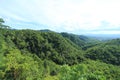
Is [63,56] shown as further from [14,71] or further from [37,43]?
[14,71]

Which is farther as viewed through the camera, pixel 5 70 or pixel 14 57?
pixel 14 57

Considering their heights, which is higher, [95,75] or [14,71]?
[95,75]

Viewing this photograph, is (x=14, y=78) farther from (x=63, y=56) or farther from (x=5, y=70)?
(x=63, y=56)

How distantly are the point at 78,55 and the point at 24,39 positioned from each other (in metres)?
30.2

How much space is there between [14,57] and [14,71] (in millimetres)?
2306

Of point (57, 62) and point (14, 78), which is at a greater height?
point (14, 78)

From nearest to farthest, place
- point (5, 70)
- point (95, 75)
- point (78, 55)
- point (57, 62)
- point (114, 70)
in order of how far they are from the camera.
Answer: point (95, 75) < point (5, 70) < point (114, 70) < point (57, 62) < point (78, 55)

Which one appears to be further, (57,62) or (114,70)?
(57,62)

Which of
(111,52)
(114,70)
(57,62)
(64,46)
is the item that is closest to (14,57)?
(114,70)

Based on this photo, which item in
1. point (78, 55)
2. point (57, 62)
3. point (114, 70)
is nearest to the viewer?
point (114, 70)

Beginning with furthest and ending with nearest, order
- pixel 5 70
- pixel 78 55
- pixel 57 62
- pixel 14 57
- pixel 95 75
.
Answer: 1. pixel 78 55
2. pixel 57 62
3. pixel 14 57
4. pixel 5 70
5. pixel 95 75

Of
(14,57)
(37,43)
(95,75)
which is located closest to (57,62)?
(37,43)

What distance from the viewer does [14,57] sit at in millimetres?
30562

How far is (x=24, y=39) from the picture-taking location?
113m
